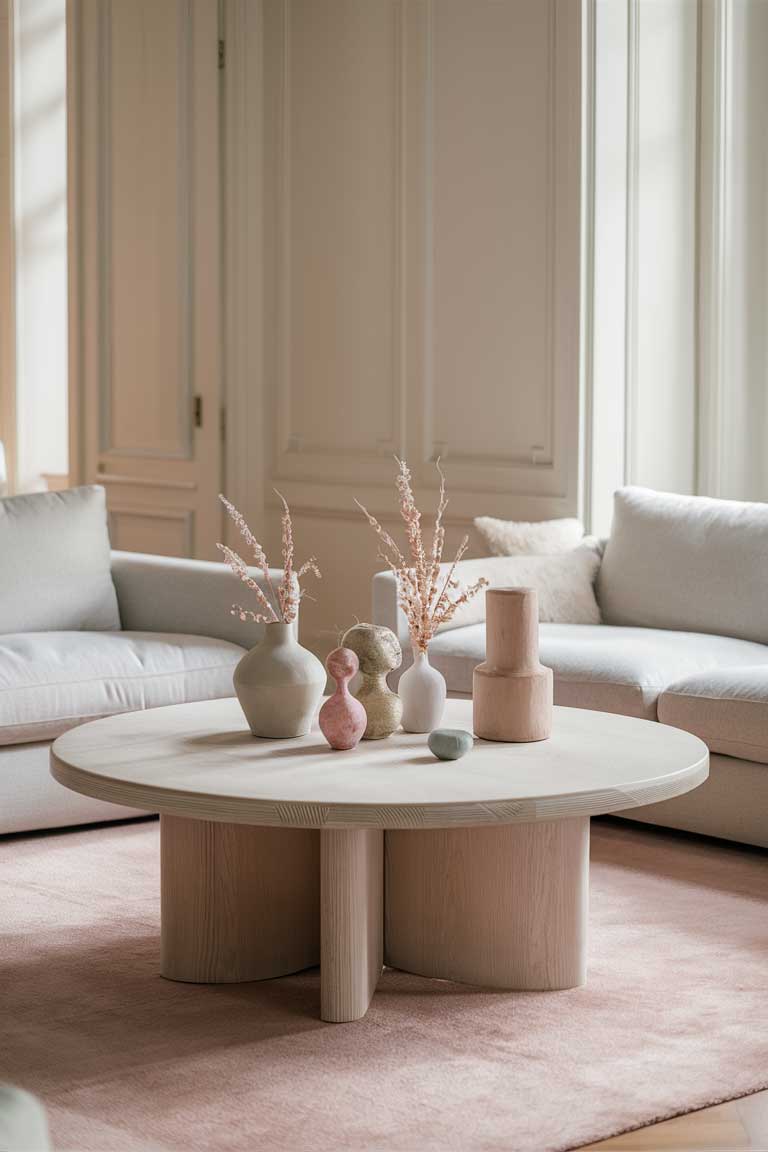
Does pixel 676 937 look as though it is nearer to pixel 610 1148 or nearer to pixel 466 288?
pixel 610 1148

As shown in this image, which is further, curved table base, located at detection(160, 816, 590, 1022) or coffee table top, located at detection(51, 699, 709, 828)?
curved table base, located at detection(160, 816, 590, 1022)

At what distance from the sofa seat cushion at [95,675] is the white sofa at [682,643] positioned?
0.52m

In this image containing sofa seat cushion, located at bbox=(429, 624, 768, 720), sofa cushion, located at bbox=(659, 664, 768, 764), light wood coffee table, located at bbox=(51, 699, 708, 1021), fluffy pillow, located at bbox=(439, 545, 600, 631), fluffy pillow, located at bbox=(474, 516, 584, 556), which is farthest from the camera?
fluffy pillow, located at bbox=(474, 516, 584, 556)

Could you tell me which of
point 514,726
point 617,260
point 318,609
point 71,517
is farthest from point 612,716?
point 318,609

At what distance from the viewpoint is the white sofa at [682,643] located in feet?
→ 11.7

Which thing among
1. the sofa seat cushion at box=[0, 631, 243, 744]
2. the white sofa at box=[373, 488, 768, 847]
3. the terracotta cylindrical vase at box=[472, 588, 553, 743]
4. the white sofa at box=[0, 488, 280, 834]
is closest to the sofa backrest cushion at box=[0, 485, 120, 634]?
the white sofa at box=[0, 488, 280, 834]

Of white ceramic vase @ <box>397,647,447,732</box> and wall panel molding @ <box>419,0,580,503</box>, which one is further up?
wall panel molding @ <box>419,0,580,503</box>

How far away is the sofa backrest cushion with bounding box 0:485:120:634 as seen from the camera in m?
4.12

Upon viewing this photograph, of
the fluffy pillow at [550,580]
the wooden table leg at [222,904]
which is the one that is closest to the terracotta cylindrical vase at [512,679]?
the wooden table leg at [222,904]

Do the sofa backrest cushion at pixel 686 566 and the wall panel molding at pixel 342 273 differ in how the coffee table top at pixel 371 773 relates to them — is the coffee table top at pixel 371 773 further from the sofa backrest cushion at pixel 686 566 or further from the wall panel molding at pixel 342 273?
the wall panel molding at pixel 342 273

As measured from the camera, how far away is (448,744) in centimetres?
266

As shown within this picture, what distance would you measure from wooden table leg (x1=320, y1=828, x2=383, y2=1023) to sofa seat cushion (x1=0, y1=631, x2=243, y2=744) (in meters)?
1.29

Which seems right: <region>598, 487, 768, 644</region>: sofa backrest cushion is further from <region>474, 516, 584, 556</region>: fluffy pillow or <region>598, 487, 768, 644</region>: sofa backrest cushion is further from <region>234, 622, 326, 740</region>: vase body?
<region>234, 622, 326, 740</region>: vase body

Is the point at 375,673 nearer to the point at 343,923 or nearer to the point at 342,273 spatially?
the point at 343,923
